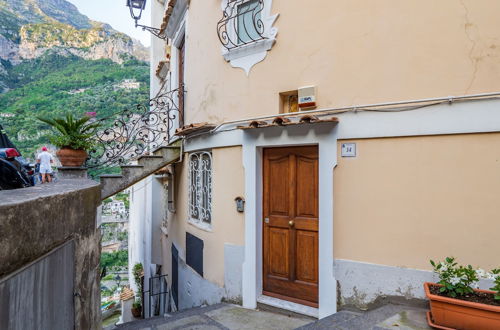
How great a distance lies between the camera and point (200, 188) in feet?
22.3

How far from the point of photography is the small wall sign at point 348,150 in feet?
14.5

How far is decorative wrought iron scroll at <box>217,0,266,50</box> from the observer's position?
5.43 meters

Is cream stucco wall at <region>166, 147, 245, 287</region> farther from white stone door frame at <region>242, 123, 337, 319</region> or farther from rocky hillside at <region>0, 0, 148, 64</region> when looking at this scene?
rocky hillside at <region>0, 0, 148, 64</region>

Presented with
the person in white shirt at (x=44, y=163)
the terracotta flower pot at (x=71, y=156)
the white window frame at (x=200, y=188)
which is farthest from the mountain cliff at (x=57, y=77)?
the white window frame at (x=200, y=188)

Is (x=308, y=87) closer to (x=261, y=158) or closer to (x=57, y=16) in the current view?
(x=261, y=158)

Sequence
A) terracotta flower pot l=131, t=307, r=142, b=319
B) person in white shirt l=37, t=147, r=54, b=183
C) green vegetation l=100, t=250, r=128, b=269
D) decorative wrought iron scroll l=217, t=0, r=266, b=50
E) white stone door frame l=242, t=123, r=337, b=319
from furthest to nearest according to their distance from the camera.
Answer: green vegetation l=100, t=250, r=128, b=269
terracotta flower pot l=131, t=307, r=142, b=319
person in white shirt l=37, t=147, r=54, b=183
decorative wrought iron scroll l=217, t=0, r=266, b=50
white stone door frame l=242, t=123, r=337, b=319

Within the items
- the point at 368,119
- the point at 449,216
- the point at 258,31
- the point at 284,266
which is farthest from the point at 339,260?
the point at 258,31

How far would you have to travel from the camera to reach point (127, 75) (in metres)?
26.0

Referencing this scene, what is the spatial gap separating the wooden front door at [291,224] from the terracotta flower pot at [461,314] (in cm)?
177

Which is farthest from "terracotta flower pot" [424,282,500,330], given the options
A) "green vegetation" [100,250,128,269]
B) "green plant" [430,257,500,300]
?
"green vegetation" [100,250,128,269]

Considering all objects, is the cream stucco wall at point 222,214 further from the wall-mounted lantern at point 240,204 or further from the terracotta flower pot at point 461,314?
the terracotta flower pot at point 461,314

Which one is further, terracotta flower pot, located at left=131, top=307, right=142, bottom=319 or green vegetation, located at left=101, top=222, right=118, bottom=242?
green vegetation, located at left=101, top=222, right=118, bottom=242

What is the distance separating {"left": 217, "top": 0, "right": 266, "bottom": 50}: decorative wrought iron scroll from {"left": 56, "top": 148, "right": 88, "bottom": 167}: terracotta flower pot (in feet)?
10.8

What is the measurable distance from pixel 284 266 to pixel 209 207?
81.3 inches
